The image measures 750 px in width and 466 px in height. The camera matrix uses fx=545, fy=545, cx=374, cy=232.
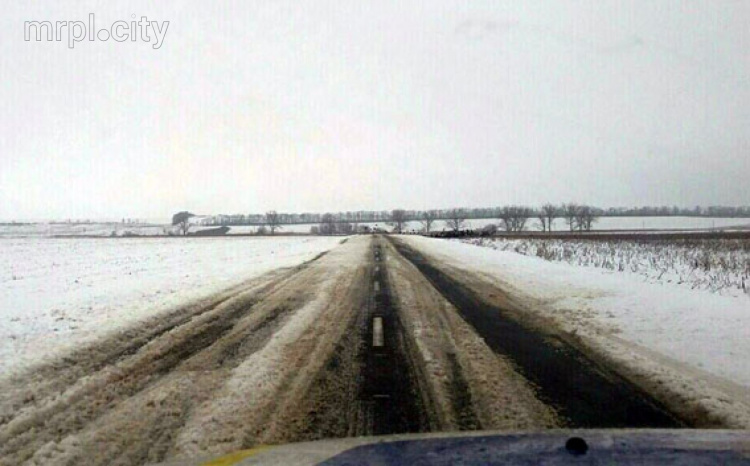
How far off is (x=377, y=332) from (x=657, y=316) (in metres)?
5.11

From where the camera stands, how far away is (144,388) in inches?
214

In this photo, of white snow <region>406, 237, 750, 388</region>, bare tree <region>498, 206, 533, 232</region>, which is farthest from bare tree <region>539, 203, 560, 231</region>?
white snow <region>406, 237, 750, 388</region>

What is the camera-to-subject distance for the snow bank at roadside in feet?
21.7

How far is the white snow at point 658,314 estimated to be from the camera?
267 inches

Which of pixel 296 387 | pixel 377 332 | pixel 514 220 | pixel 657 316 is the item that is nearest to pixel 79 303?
pixel 377 332

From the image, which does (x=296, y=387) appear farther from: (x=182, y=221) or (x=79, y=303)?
(x=182, y=221)

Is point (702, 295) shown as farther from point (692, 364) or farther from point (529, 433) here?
point (529, 433)

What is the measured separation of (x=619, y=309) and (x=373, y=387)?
22.5 ft

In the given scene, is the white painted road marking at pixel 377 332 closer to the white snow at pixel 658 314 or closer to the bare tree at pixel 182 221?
the white snow at pixel 658 314

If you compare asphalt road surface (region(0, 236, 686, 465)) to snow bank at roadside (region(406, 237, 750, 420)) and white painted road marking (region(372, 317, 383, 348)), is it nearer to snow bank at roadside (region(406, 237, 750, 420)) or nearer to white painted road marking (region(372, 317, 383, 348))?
white painted road marking (region(372, 317, 383, 348))

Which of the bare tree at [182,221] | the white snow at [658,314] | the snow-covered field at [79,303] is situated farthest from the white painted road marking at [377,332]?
the bare tree at [182,221]

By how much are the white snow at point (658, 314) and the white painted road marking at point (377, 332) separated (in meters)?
3.00

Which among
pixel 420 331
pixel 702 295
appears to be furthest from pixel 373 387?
pixel 702 295

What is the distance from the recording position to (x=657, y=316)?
9.58 m
